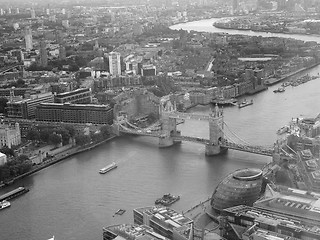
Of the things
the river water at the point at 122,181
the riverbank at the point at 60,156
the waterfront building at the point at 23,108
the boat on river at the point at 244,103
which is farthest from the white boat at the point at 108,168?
the boat on river at the point at 244,103

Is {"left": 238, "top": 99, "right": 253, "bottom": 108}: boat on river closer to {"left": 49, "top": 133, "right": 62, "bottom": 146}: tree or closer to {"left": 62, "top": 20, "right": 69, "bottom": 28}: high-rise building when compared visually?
{"left": 49, "top": 133, "right": 62, "bottom": 146}: tree

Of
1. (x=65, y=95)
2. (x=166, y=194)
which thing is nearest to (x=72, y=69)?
(x=65, y=95)

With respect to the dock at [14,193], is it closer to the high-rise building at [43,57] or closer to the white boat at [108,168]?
the white boat at [108,168]

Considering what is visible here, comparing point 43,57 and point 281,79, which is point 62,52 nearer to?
point 43,57

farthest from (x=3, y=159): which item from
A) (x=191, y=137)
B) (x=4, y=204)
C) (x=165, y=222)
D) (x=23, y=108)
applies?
(x=165, y=222)

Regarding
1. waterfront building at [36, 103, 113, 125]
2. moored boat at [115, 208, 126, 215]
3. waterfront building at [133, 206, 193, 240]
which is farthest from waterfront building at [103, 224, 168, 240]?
waterfront building at [36, 103, 113, 125]
